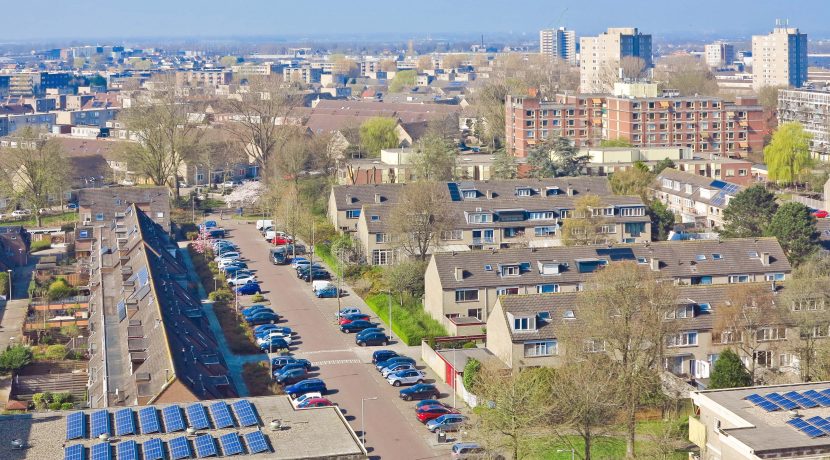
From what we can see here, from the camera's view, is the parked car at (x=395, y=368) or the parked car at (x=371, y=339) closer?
the parked car at (x=395, y=368)

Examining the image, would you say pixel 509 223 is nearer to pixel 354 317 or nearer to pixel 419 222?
pixel 419 222

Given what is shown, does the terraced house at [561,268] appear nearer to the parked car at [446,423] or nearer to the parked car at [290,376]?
the parked car at [290,376]

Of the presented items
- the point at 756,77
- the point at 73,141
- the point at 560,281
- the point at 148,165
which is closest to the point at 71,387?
the point at 560,281

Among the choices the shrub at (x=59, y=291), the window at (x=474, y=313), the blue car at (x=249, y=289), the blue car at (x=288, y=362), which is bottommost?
the blue car at (x=288, y=362)

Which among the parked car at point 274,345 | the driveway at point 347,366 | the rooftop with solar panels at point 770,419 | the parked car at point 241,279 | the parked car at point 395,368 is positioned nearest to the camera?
the rooftop with solar panels at point 770,419

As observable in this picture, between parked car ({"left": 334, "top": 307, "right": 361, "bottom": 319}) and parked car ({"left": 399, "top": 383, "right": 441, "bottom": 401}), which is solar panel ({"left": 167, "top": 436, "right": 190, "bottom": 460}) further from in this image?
parked car ({"left": 334, "top": 307, "right": 361, "bottom": 319})

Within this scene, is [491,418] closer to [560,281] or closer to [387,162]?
[560,281]

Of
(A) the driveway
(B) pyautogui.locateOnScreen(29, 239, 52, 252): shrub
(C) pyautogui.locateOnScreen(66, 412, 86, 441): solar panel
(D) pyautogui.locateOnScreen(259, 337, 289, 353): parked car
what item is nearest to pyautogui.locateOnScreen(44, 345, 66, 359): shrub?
(D) pyautogui.locateOnScreen(259, 337, 289, 353): parked car

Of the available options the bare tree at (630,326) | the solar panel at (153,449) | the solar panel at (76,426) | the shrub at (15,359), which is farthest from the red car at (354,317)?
the solar panel at (153,449)
